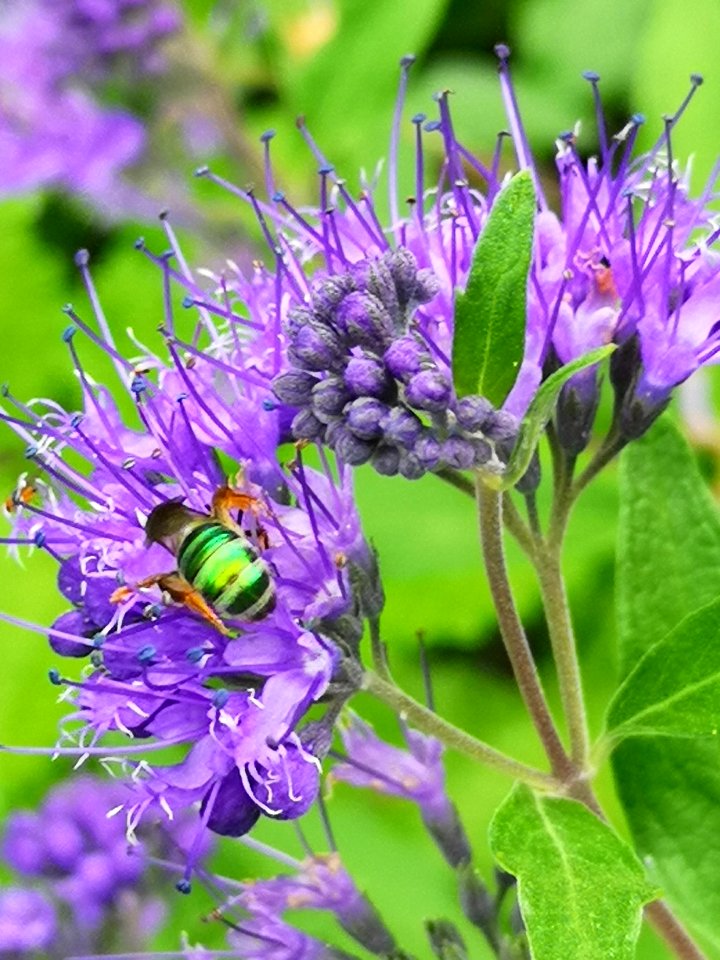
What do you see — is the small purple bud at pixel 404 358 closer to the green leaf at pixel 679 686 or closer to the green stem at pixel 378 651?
the green stem at pixel 378 651

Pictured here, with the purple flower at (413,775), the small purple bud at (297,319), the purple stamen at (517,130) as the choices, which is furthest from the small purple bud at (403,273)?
the purple flower at (413,775)

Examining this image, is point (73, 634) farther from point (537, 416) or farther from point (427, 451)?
point (537, 416)

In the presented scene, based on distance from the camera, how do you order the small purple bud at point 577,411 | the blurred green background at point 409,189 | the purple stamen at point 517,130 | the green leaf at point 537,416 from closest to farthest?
the green leaf at point 537,416, the small purple bud at point 577,411, the purple stamen at point 517,130, the blurred green background at point 409,189

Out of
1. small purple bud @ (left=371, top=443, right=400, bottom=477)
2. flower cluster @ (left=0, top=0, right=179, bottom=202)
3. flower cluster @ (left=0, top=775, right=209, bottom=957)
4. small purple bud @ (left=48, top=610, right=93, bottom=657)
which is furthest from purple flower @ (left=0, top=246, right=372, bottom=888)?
flower cluster @ (left=0, top=0, right=179, bottom=202)

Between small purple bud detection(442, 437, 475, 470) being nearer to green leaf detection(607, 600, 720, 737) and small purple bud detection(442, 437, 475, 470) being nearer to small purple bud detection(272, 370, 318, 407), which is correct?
small purple bud detection(272, 370, 318, 407)

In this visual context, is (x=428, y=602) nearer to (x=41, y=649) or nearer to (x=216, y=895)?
(x=41, y=649)

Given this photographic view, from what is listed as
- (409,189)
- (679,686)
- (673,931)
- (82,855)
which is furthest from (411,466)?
(409,189)
